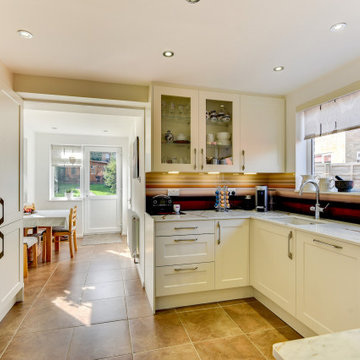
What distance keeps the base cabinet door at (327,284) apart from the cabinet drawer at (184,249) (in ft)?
2.80

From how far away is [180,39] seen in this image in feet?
A: 6.06

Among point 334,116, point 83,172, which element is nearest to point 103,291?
point 334,116

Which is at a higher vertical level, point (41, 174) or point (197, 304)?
point (41, 174)

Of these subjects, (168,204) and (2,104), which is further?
(168,204)

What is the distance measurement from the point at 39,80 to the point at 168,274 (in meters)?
2.32

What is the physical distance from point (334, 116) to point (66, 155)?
17.4 feet

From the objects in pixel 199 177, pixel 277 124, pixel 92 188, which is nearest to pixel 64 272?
Answer: pixel 199 177

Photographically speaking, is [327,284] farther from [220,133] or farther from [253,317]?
[220,133]

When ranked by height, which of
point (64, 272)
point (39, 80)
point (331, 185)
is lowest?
point (64, 272)

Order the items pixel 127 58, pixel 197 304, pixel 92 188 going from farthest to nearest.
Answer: pixel 92 188 → pixel 197 304 → pixel 127 58

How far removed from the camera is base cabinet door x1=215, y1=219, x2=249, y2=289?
2.54m

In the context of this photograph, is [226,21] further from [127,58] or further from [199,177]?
[199,177]

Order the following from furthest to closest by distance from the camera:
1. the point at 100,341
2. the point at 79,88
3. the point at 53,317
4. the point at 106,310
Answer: the point at 79,88, the point at 106,310, the point at 53,317, the point at 100,341

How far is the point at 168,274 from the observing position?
94.7 inches
